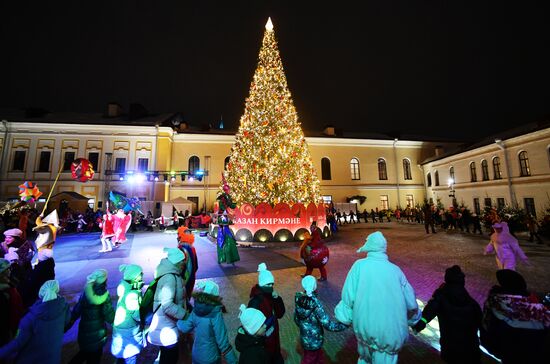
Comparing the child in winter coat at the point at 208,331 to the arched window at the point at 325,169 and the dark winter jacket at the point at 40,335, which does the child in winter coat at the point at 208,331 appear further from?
the arched window at the point at 325,169

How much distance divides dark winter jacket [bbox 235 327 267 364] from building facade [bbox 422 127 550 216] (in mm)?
25535

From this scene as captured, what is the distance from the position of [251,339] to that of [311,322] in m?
0.87

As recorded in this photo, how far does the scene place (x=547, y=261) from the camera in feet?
27.3

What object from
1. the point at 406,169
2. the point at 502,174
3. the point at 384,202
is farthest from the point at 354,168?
the point at 502,174

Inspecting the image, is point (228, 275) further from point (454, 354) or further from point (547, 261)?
point (547, 261)

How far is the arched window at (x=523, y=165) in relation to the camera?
19547 millimetres

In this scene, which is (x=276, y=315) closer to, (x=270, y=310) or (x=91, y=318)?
(x=270, y=310)

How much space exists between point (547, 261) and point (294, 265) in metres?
8.73

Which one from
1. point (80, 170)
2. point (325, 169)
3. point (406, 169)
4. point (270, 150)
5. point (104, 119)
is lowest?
point (80, 170)

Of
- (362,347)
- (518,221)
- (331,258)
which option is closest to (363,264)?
(362,347)

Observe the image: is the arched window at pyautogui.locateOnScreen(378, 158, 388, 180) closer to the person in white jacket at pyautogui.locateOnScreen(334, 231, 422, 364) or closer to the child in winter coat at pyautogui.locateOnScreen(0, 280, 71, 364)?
the person in white jacket at pyautogui.locateOnScreen(334, 231, 422, 364)

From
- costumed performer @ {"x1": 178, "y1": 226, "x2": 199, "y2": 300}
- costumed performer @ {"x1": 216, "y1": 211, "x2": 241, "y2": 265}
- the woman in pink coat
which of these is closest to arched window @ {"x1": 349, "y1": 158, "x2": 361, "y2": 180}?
the woman in pink coat

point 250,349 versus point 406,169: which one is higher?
point 406,169

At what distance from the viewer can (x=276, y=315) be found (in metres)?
2.93
